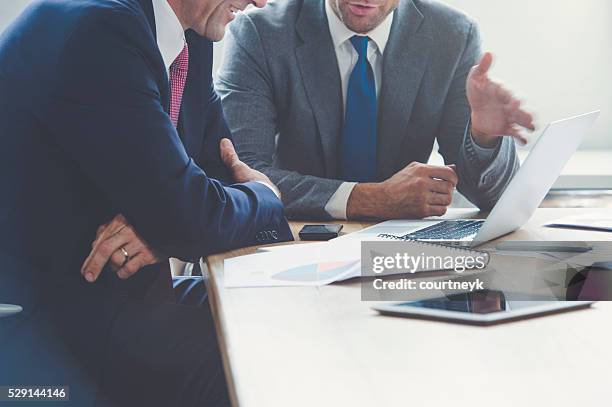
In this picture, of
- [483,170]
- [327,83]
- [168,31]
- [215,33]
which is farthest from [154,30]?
[483,170]

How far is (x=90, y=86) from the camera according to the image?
1.34 meters

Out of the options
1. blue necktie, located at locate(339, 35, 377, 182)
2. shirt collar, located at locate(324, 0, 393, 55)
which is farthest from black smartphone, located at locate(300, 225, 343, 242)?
shirt collar, located at locate(324, 0, 393, 55)

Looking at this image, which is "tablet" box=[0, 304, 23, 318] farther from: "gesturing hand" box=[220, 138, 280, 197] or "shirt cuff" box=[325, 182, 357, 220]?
"shirt cuff" box=[325, 182, 357, 220]

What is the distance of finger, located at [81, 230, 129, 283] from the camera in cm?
139

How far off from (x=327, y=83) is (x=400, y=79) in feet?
0.59

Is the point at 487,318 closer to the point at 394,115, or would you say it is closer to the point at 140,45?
the point at 140,45

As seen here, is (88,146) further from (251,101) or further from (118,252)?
(251,101)

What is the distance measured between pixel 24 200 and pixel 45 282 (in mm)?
132

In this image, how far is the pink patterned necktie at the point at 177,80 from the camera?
1771mm

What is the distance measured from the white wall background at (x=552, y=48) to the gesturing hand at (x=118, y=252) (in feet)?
7.30

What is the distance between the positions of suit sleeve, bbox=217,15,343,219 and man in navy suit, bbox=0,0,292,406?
0.53m

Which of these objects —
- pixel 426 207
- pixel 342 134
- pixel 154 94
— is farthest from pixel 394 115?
pixel 154 94

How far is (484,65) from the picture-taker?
1.72m

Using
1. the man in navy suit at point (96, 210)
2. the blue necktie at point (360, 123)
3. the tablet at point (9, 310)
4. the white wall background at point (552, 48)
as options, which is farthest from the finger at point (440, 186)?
the white wall background at point (552, 48)
